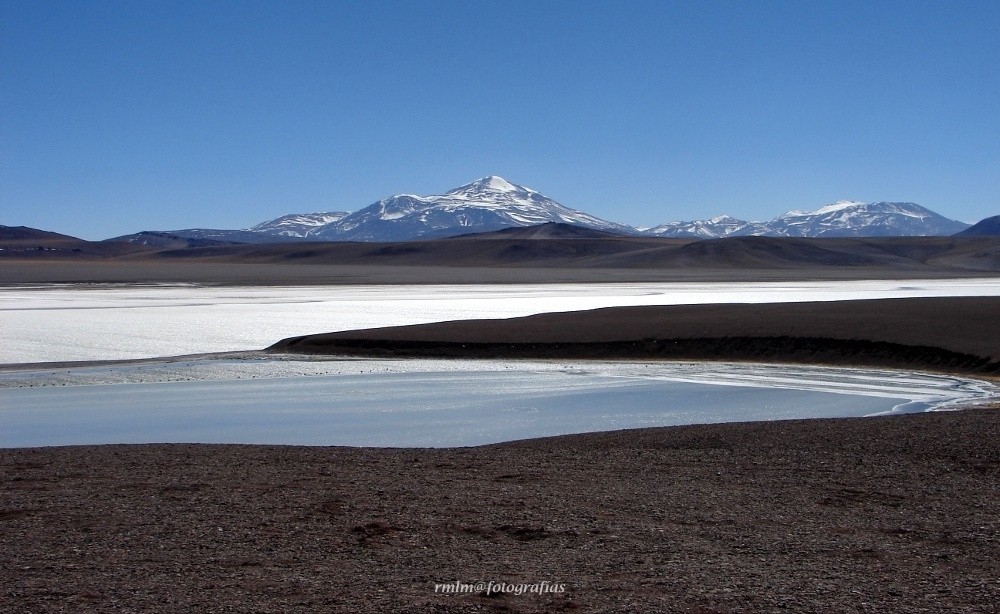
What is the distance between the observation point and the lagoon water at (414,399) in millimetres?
11641

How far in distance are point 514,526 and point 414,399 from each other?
7.86 meters

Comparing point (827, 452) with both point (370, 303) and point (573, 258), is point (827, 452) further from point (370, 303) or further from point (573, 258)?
point (573, 258)

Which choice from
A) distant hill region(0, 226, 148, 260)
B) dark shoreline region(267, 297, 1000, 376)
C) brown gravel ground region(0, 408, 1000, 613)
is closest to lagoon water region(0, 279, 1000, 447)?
dark shoreline region(267, 297, 1000, 376)

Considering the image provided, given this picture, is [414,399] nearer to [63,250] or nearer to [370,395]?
[370,395]

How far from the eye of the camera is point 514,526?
6.54m

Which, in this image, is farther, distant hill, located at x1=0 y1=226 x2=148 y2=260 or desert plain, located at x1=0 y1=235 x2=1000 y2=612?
distant hill, located at x1=0 y1=226 x2=148 y2=260

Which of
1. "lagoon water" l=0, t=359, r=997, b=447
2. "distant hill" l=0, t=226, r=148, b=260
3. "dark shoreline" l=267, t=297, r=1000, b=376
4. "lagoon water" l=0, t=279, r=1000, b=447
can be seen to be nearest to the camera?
"lagoon water" l=0, t=359, r=997, b=447

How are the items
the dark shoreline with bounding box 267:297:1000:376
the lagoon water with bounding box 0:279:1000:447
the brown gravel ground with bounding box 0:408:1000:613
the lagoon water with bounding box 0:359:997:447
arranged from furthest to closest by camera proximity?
1. the dark shoreline with bounding box 267:297:1000:376
2. the lagoon water with bounding box 0:279:1000:447
3. the lagoon water with bounding box 0:359:997:447
4. the brown gravel ground with bounding box 0:408:1000:613

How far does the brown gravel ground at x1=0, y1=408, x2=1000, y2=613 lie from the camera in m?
5.11

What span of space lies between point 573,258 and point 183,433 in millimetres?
107129

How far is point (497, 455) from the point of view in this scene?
9.29 metres

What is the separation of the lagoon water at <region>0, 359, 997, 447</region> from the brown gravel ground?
2091mm

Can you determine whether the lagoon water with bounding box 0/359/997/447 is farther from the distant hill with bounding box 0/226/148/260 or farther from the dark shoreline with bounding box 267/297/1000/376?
the distant hill with bounding box 0/226/148/260

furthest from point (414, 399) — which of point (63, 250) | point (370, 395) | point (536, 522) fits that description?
point (63, 250)
